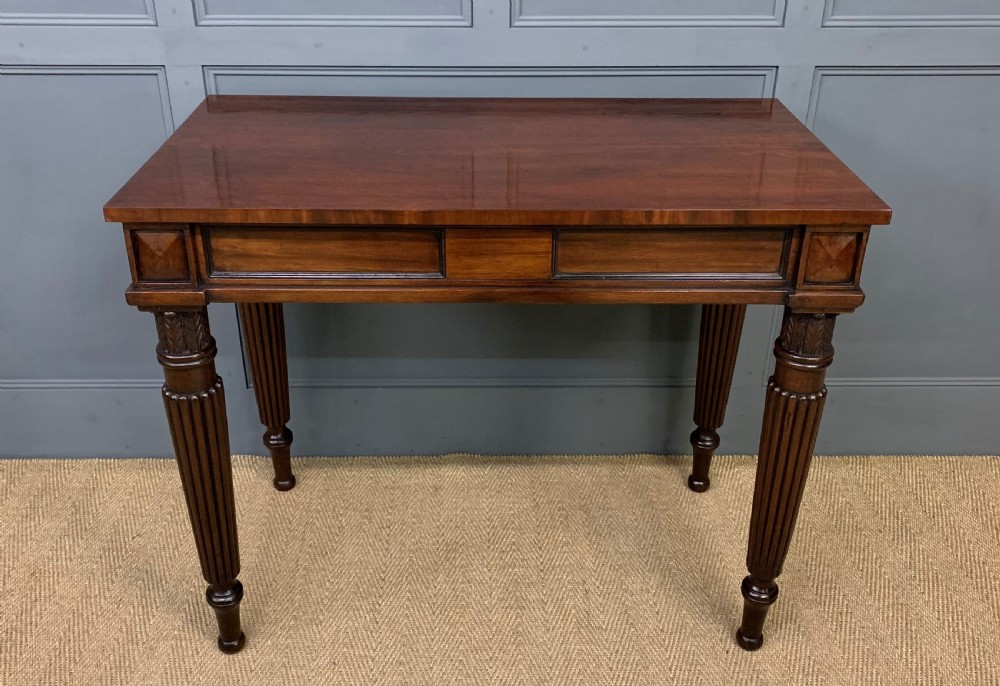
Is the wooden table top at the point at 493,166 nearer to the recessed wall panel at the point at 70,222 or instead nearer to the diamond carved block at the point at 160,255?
the diamond carved block at the point at 160,255

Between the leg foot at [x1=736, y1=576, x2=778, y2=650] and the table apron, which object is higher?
the table apron

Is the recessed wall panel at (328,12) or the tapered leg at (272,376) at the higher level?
the recessed wall panel at (328,12)

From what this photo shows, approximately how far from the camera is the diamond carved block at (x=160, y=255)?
1.15 metres

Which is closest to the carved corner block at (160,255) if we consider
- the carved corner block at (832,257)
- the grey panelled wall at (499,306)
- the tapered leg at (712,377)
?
the grey panelled wall at (499,306)

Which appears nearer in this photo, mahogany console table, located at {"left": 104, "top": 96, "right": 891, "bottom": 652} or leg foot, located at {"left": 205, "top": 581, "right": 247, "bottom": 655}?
mahogany console table, located at {"left": 104, "top": 96, "right": 891, "bottom": 652}

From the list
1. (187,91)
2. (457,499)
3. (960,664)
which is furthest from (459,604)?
(187,91)

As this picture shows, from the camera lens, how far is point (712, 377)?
1777 mm

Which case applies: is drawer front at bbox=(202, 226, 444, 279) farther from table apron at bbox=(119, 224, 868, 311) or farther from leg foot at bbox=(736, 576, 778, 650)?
leg foot at bbox=(736, 576, 778, 650)

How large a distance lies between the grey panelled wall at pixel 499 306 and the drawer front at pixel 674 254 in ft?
1.93

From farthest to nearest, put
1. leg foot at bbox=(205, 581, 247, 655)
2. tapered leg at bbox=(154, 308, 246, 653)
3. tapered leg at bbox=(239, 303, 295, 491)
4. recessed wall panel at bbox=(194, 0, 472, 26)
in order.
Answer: tapered leg at bbox=(239, 303, 295, 491) < recessed wall panel at bbox=(194, 0, 472, 26) < leg foot at bbox=(205, 581, 247, 655) < tapered leg at bbox=(154, 308, 246, 653)

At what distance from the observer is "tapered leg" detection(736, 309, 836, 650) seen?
48.7 inches

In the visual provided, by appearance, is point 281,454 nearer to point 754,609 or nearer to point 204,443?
point 204,443

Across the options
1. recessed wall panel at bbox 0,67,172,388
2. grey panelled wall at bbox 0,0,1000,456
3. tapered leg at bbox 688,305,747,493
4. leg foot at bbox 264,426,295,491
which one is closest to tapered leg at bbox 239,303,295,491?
leg foot at bbox 264,426,295,491

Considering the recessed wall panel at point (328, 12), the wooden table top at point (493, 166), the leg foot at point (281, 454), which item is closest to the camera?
the wooden table top at point (493, 166)
